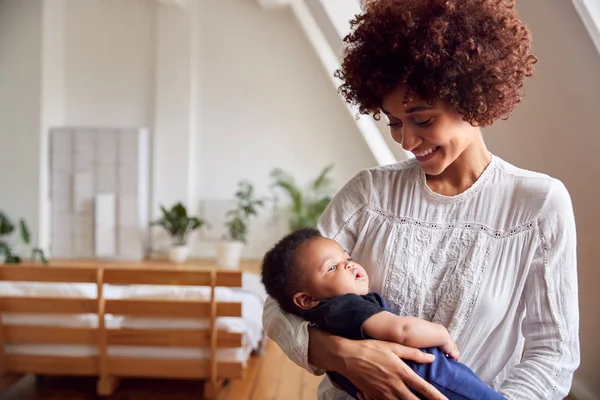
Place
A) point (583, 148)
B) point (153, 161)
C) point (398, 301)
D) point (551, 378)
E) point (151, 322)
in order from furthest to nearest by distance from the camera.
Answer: point (153, 161)
point (151, 322)
point (583, 148)
point (398, 301)
point (551, 378)

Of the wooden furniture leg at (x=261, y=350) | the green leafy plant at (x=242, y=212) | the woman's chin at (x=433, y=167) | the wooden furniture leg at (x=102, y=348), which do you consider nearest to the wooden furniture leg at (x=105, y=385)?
the wooden furniture leg at (x=102, y=348)

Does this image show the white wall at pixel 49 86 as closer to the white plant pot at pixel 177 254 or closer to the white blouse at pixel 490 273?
the white plant pot at pixel 177 254

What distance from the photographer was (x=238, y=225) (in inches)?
318

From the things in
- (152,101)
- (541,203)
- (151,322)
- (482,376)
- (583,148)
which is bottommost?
(151,322)

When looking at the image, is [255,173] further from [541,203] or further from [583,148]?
[541,203]

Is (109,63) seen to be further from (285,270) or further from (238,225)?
(285,270)

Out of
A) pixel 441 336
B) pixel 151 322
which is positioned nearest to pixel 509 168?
pixel 441 336

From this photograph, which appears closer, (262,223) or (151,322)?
(151,322)

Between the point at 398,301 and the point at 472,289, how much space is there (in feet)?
0.53

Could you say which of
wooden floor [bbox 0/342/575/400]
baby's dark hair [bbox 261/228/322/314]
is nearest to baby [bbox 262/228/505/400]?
baby's dark hair [bbox 261/228/322/314]

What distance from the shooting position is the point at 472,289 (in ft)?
4.13

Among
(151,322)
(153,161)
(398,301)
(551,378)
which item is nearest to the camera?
(551,378)

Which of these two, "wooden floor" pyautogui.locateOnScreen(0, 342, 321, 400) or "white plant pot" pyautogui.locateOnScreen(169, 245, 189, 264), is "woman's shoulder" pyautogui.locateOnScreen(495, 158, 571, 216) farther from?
"white plant pot" pyautogui.locateOnScreen(169, 245, 189, 264)

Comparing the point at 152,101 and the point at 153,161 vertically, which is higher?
the point at 152,101
